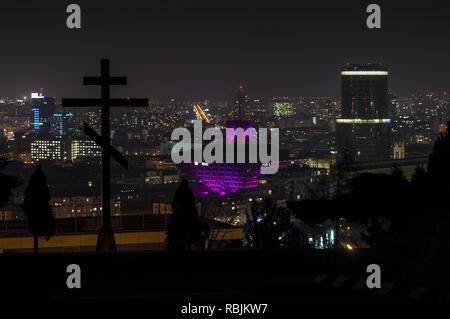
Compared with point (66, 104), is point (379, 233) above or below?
below

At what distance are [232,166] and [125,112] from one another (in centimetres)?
3191

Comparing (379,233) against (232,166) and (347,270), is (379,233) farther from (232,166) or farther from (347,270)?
(232,166)

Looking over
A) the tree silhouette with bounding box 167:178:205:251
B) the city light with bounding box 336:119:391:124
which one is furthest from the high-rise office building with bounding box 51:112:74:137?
the tree silhouette with bounding box 167:178:205:251

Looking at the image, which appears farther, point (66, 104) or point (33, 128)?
point (33, 128)

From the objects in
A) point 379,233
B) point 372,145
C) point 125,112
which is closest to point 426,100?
point 372,145

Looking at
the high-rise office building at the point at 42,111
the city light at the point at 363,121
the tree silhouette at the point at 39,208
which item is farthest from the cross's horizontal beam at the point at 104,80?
the city light at the point at 363,121

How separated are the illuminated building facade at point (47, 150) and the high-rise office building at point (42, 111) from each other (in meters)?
16.1

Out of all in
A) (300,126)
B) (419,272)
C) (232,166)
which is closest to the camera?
(419,272)

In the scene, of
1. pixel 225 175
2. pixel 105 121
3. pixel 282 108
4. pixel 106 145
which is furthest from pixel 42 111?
pixel 106 145

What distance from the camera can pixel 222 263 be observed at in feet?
40.3

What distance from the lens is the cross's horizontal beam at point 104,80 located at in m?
14.0

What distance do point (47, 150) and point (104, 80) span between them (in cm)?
9983

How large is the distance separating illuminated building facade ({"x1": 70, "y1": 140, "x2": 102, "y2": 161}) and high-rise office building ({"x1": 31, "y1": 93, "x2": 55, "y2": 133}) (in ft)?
58.4

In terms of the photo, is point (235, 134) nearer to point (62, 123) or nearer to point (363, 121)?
point (62, 123)
